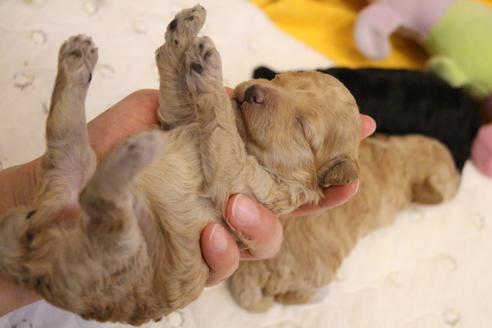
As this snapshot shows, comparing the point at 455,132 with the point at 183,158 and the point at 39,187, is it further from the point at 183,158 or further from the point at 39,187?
the point at 39,187

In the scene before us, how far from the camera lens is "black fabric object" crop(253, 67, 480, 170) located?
2908mm

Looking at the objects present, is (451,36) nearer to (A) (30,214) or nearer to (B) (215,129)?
(B) (215,129)

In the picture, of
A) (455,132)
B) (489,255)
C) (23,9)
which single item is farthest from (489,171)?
(23,9)

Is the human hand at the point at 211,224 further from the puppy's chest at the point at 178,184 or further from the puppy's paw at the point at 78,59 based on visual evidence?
the puppy's paw at the point at 78,59

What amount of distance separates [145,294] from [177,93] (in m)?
0.68

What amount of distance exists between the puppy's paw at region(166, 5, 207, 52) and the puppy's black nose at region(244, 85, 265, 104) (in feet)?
0.85

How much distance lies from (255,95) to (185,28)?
335 mm

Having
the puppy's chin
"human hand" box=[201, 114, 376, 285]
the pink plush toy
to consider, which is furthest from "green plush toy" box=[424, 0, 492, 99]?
the puppy's chin

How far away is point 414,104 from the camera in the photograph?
3.01 meters

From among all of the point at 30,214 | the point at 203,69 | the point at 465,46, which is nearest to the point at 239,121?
the point at 203,69

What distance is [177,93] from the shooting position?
1688 mm

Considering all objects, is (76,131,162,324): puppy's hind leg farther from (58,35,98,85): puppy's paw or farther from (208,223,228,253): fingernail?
(58,35,98,85): puppy's paw

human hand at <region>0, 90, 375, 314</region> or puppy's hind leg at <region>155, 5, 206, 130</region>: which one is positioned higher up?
puppy's hind leg at <region>155, 5, 206, 130</region>

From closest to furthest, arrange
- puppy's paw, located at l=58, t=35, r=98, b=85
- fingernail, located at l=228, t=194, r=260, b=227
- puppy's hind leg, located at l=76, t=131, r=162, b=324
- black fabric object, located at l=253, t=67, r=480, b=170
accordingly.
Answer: puppy's hind leg, located at l=76, t=131, r=162, b=324 < puppy's paw, located at l=58, t=35, r=98, b=85 < fingernail, located at l=228, t=194, r=260, b=227 < black fabric object, located at l=253, t=67, r=480, b=170
